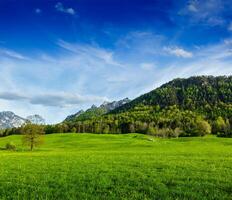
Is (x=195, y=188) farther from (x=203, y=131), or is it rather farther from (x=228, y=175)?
(x=203, y=131)

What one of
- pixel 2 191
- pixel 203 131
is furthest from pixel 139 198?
pixel 203 131

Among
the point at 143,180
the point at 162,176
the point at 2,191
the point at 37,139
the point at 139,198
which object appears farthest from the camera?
the point at 37,139

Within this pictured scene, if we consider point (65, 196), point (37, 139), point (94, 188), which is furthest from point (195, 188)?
point (37, 139)

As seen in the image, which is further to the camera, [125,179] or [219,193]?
[125,179]

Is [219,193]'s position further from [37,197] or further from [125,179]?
[37,197]

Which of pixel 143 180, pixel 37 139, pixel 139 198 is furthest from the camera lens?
pixel 37 139

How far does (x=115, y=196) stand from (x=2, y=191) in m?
7.70

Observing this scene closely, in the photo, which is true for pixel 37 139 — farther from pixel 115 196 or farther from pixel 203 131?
pixel 203 131

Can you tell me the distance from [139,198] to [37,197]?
5.90 meters

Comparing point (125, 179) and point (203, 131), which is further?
point (203, 131)

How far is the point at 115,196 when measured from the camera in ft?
65.5

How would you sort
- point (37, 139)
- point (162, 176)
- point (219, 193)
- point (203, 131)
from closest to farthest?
point (219, 193)
point (162, 176)
point (37, 139)
point (203, 131)

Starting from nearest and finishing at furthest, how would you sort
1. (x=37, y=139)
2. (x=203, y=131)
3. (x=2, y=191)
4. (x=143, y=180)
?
(x=2, y=191) < (x=143, y=180) < (x=37, y=139) < (x=203, y=131)

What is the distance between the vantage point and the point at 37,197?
65.7ft
